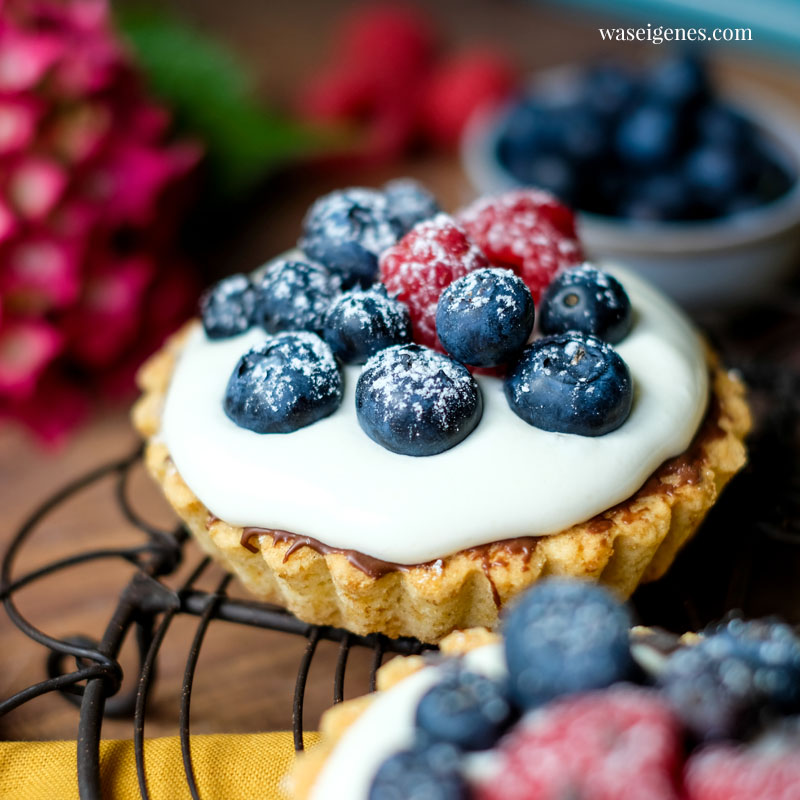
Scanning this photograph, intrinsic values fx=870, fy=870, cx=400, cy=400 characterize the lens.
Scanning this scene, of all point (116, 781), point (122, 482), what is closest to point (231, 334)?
point (122, 482)

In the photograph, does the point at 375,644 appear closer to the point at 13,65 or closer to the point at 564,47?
the point at 13,65

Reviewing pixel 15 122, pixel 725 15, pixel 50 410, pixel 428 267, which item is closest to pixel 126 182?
pixel 15 122

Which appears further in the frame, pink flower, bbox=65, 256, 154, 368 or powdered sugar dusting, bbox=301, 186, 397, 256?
pink flower, bbox=65, 256, 154, 368

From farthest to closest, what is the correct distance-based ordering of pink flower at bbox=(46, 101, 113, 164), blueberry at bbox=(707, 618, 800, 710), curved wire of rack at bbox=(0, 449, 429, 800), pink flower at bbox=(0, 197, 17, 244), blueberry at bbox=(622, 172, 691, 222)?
blueberry at bbox=(622, 172, 691, 222)
pink flower at bbox=(46, 101, 113, 164)
pink flower at bbox=(0, 197, 17, 244)
curved wire of rack at bbox=(0, 449, 429, 800)
blueberry at bbox=(707, 618, 800, 710)

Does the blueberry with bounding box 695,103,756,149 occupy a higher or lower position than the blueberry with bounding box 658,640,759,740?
lower

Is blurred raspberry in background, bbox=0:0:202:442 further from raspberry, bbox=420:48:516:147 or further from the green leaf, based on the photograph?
raspberry, bbox=420:48:516:147

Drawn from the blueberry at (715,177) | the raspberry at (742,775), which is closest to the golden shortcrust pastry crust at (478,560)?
the raspberry at (742,775)

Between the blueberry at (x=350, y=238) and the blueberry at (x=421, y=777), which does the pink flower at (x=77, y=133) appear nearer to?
the blueberry at (x=350, y=238)

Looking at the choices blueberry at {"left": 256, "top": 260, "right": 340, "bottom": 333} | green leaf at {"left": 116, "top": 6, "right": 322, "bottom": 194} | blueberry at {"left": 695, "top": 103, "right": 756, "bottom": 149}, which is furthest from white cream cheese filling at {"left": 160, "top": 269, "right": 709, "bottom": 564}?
green leaf at {"left": 116, "top": 6, "right": 322, "bottom": 194}
